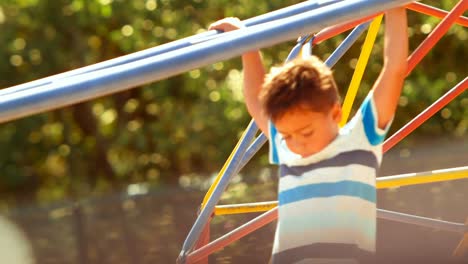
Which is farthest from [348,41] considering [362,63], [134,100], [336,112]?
[134,100]

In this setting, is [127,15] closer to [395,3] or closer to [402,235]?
[402,235]

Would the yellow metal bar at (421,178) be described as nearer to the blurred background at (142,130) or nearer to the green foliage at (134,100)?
the blurred background at (142,130)

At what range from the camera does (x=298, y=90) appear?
7.07 ft

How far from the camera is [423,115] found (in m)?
3.88

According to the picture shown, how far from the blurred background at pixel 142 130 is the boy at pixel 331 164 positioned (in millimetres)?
3275

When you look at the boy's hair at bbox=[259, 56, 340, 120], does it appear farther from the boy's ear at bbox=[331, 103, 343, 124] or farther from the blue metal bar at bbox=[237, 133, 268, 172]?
the blue metal bar at bbox=[237, 133, 268, 172]

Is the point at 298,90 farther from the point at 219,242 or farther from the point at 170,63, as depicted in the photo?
the point at 219,242

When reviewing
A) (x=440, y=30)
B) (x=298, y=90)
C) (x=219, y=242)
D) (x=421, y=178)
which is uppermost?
(x=440, y=30)

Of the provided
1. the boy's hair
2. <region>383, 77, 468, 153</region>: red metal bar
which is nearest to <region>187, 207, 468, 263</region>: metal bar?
<region>383, 77, 468, 153</region>: red metal bar

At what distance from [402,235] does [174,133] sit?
1925 mm

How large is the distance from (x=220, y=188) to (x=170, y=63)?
5.40 ft

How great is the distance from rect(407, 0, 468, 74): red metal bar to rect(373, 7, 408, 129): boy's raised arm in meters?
0.66

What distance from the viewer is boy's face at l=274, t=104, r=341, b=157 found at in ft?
7.09

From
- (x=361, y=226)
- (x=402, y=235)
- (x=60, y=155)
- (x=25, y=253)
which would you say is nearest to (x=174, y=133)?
(x=60, y=155)
